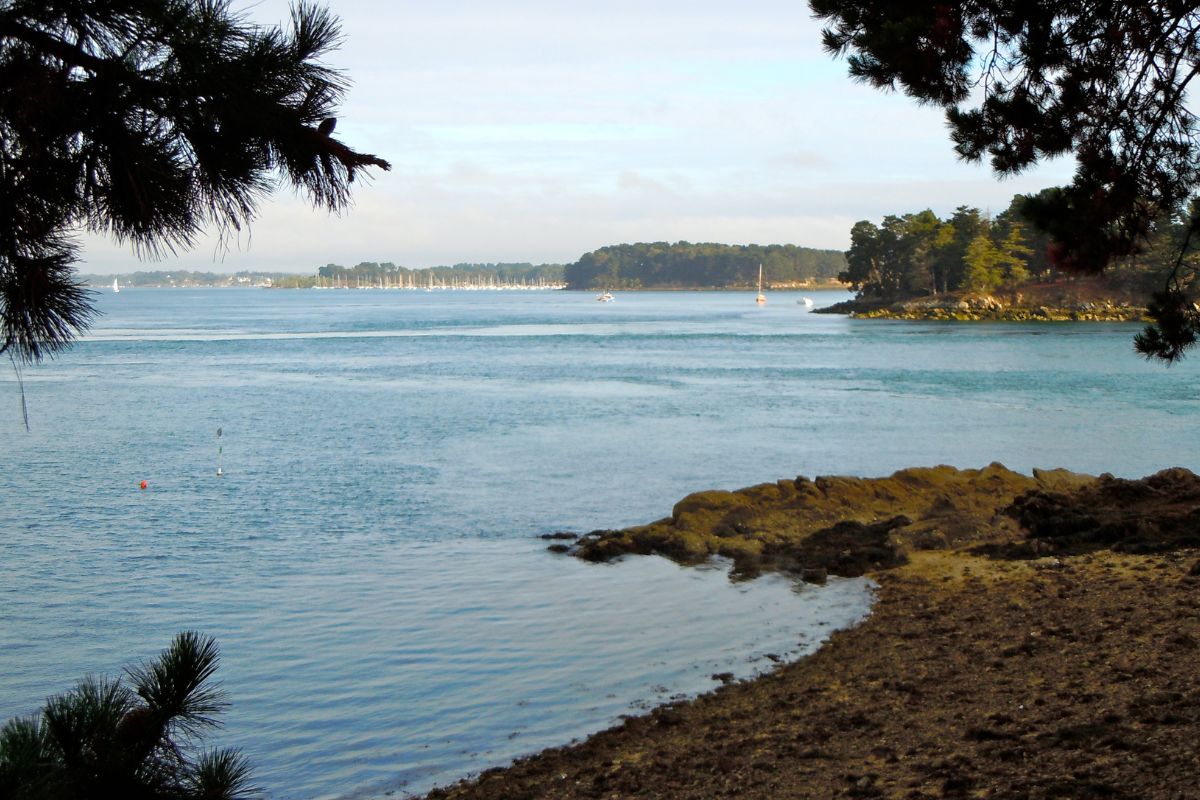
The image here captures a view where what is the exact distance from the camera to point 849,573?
13.6 metres

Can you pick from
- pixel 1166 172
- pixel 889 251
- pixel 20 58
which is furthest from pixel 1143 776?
pixel 889 251

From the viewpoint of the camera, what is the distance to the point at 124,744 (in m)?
3.19

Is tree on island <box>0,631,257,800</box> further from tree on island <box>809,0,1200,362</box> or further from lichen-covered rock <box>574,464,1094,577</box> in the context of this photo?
lichen-covered rock <box>574,464,1094,577</box>

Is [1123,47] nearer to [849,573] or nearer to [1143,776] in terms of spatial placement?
[1143,776]

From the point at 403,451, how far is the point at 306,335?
62847 mm

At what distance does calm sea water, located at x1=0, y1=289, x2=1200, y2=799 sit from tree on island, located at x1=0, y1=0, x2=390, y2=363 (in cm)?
33

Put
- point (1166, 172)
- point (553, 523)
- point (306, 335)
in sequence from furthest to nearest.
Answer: point (306, 335), point (553, 523), point (1166, 172)

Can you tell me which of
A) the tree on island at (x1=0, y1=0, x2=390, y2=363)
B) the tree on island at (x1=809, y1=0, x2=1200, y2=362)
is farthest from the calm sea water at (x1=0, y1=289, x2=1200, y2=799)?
the tree on island at (x1=809, y1=0, x2=1200, y2=362)

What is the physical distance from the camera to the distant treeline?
99.9 metres

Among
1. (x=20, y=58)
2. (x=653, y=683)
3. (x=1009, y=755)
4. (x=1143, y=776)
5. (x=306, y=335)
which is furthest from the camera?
(x=306, y=335)

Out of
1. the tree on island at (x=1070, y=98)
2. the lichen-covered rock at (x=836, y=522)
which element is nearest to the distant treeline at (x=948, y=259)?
the lichen-covered rock at (x=836, y=522)

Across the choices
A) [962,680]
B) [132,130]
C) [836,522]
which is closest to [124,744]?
[132,130]

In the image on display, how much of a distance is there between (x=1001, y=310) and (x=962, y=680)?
97.7 m

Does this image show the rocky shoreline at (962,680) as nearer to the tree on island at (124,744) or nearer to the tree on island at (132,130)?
the tree on island at (124,744)
